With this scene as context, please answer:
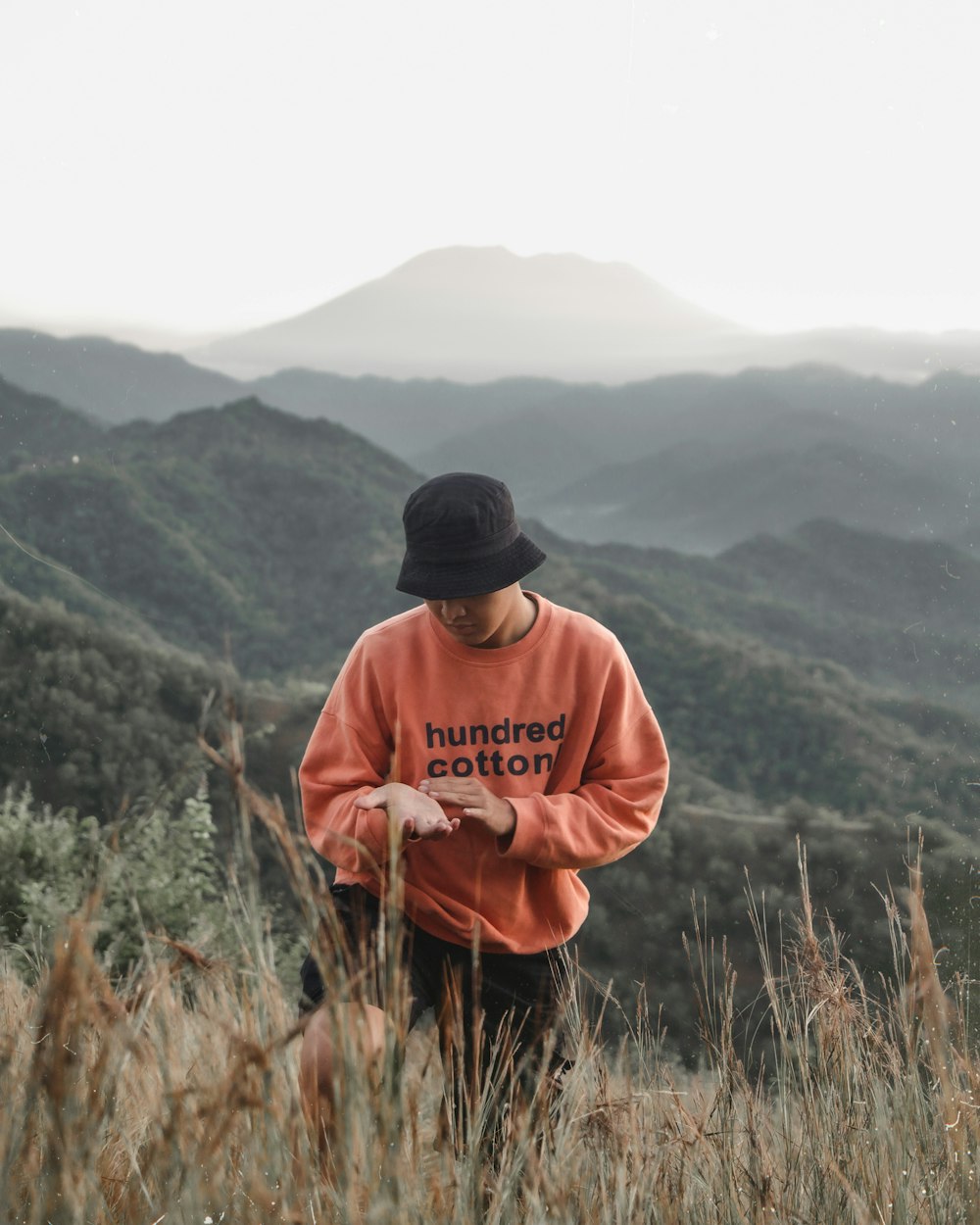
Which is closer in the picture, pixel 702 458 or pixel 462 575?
pixel 462 575

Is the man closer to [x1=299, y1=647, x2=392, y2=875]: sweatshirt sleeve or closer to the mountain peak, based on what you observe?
[x1=299, y1=647, x2=392, y2=875]: sweatshirt sleeve

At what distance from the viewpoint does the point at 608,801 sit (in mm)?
2135

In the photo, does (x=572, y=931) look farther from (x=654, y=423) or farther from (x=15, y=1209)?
(x=654, y=423)

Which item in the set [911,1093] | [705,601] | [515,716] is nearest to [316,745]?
[515,716]

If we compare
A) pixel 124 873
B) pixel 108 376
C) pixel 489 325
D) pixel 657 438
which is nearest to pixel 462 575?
pixel 124 873

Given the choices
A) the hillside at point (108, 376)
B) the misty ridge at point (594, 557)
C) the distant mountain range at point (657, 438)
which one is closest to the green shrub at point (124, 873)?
the misty ridge at point (594, 557)

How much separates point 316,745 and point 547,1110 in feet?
2.37

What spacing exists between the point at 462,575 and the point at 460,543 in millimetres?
62

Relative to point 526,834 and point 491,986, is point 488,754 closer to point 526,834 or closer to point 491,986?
point 526,834

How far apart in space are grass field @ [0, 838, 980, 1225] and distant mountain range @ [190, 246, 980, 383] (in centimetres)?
1000

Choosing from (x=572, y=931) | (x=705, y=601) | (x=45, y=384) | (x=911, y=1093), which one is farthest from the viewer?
(x=705, y=601)

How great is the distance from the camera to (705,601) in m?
15.6

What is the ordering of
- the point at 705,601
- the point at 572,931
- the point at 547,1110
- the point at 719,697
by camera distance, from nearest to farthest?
1. the point at 547,1110
2. the point at 572,931
3. the point at 719,697
4. the point at 705,601

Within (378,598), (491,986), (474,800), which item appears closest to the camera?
(474,800)
